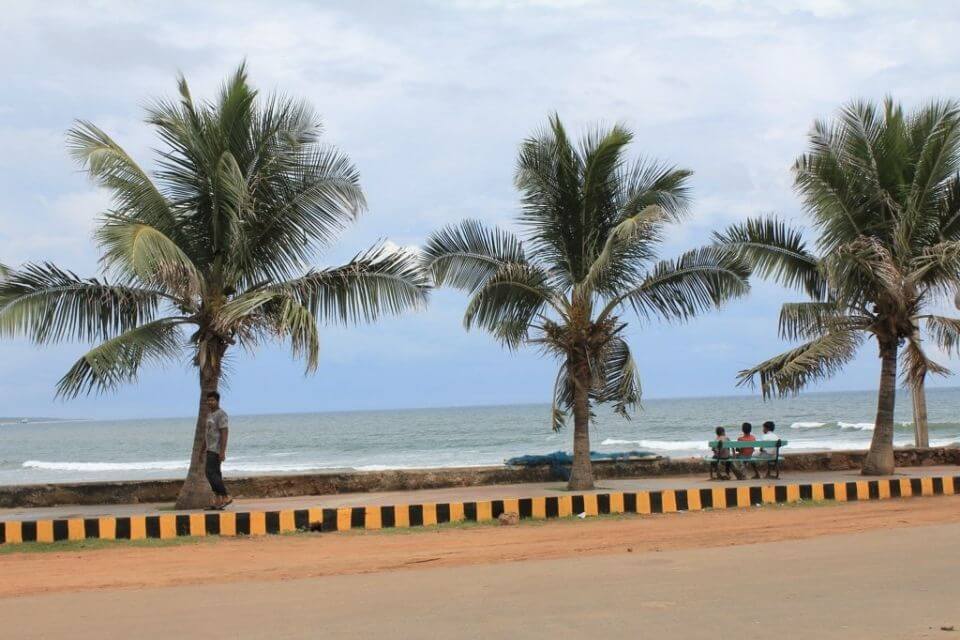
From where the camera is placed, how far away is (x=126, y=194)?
45.0ft

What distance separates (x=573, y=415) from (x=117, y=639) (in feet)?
32.6

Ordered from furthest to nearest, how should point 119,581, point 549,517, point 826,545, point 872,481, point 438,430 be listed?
point 438,430
point 872,481
point 549,517
point 826,545
point 119,581

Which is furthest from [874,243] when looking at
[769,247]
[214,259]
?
[214,259]

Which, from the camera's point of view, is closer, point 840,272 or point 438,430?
point 840,272

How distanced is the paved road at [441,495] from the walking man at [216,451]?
0.54 meters

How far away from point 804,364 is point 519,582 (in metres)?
9.23

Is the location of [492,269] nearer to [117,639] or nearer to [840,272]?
[840,272]

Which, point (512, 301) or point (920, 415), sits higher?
point (512, 301)

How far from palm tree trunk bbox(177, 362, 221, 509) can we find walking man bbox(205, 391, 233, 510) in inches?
10.7

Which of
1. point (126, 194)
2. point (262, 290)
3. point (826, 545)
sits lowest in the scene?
point (826, 545)

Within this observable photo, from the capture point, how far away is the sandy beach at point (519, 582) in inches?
277

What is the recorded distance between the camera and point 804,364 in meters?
16.4

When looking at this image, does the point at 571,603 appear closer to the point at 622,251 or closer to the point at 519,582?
the point at 519,582

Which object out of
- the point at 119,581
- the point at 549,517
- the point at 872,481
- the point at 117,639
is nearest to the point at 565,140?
the point at 549,517
